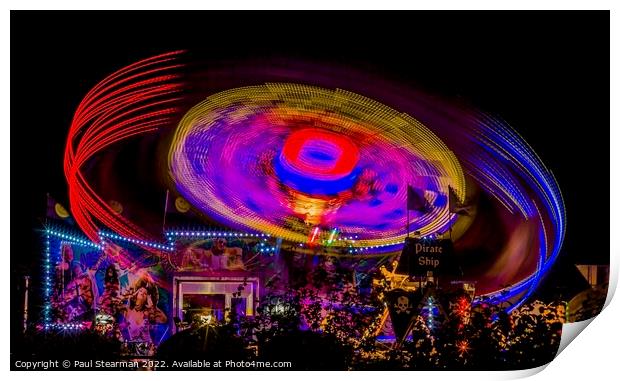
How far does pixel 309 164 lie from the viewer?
8352 millimetres

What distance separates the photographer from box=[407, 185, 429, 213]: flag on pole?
26.6 ft

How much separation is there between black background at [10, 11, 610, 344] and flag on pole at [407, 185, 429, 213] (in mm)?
1064

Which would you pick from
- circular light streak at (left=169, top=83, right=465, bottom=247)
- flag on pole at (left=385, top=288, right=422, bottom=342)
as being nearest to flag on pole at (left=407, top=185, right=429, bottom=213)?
circular light streak at (left=169, top=83, right=465, bottom=247)

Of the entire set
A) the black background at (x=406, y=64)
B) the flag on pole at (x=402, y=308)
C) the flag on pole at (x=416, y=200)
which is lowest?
the flag on pole at (x=402, y=308)

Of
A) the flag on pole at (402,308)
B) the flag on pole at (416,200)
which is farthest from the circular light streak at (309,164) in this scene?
the flag on pole at (402,308)

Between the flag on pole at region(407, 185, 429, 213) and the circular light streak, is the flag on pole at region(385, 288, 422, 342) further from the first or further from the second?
the flag on pole at region(407, 185, 429, 213)

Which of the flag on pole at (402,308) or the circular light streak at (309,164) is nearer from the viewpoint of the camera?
the flag on pole at (402,308)

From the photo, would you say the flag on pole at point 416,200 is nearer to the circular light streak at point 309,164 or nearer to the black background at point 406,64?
the circular light streak at point 309,164

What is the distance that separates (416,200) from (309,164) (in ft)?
3.71

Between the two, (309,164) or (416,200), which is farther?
(309,164)

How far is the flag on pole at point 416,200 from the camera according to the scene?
26.6 feet

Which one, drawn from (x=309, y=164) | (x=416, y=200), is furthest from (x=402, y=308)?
(x=309, y=164)

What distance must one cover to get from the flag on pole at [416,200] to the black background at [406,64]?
1.06m

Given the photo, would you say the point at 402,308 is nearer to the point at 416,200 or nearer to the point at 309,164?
the point at 416,200
